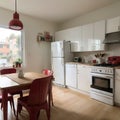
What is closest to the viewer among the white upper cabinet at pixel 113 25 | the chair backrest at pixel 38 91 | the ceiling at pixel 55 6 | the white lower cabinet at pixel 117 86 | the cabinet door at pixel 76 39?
the chair backrest at pixel 38 91

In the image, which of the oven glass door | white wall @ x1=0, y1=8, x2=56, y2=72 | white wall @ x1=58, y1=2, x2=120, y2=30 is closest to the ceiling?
white wall @ x1=58, y1=2, x2=120, y2=30

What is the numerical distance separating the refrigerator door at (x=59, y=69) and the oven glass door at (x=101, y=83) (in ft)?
4.35

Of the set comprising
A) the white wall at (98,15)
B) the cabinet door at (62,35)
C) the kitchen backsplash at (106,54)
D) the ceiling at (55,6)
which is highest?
the ceiling at (55,6)

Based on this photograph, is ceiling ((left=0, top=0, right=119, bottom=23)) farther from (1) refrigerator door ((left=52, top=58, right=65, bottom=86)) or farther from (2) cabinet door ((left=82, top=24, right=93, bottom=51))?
(1) refrigerator door ((left=52, top=58, right=65, bottom=86))

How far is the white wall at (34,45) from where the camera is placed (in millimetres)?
4266

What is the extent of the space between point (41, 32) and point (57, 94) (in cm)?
243

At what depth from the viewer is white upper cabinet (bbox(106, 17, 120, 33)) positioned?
10.1 ft

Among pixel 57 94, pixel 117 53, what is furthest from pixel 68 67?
pixel 117 53

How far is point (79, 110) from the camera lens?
2.65m

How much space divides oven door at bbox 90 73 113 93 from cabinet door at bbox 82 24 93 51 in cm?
103

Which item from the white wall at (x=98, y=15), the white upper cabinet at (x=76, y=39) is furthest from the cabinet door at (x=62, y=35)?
the white wall at (x=98, y=15)

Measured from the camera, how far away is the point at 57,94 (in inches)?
145

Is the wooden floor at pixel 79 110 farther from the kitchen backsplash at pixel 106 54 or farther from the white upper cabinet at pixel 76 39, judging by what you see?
the white upper cabinet at pixel 76 39

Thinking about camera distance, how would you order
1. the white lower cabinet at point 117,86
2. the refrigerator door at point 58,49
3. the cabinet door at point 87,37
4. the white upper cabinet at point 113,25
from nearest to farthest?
the white lower cabinet at point 117,86 < the white upper cabinet at point 113,25 < the cabinet door at point 87,37 < the refrigerator door at point 58,49
